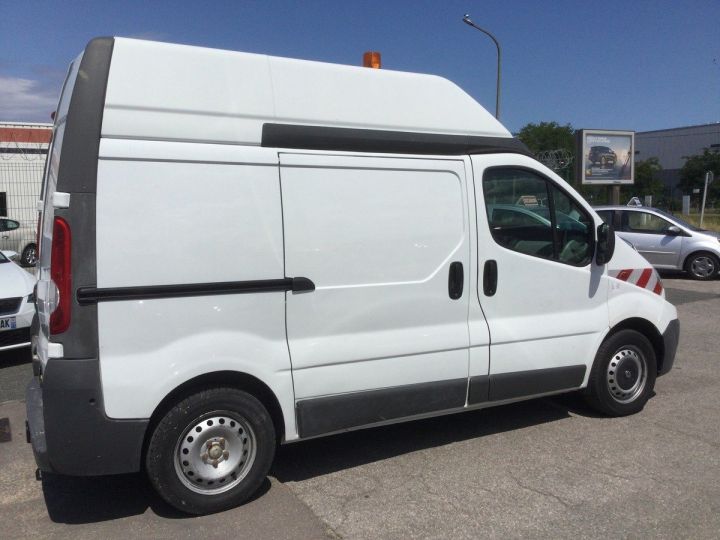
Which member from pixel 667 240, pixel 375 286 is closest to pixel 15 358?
pixel 375 286

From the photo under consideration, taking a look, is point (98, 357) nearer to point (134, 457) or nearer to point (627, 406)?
point (134, 457)

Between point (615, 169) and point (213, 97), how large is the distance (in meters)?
19.0

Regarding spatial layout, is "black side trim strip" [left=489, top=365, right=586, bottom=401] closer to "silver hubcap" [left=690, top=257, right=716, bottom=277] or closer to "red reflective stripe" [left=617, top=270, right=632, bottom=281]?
"red reflective stripe" [left=617, top=270, right=632, bottom=281]

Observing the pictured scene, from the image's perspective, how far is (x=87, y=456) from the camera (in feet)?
12.0

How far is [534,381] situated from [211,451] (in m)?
2.33

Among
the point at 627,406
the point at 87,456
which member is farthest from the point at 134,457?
the point at 627,406

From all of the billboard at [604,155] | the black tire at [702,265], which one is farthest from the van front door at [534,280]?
the billboard at [604,155]

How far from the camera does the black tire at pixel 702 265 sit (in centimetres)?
1456

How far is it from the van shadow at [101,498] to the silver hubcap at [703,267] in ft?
42.1

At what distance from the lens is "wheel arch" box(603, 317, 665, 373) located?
5.47 metres

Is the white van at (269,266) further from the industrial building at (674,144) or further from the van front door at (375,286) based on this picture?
the industrial building at (674,144)

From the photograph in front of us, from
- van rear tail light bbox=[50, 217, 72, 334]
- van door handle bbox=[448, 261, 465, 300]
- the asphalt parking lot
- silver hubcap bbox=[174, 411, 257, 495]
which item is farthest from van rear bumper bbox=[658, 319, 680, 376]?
van rear tail light bbox=[50, 217, 72, 334]

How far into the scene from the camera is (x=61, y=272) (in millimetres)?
3543

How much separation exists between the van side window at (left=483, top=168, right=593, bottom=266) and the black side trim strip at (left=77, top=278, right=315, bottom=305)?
1.51 meters
